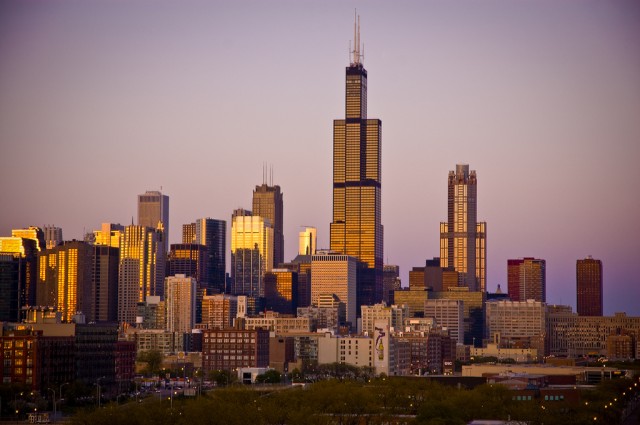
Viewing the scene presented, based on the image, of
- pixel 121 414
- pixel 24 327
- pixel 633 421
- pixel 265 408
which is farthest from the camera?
Result: pixel 24 327

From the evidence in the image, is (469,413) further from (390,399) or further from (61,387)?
(61,387)

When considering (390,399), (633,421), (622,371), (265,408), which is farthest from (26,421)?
(622,371)

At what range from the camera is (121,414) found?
318 ft

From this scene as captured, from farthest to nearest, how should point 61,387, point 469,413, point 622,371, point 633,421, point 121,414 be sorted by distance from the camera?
point 622,371 < point 61,387 < point 633,421 < point 469,413 < point 121,414

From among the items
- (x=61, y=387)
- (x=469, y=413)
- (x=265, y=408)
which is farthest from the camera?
(x=61, y=387)

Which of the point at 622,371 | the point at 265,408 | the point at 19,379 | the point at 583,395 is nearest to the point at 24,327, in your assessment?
the point at 19,379

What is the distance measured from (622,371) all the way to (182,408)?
91.2 m

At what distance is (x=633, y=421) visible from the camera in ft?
413

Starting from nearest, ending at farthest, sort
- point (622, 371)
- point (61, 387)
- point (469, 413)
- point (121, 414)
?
point (121, 414), point (469, 413), point (61, 387), point (622, 371)

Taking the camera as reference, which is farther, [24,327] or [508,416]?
[24,327]

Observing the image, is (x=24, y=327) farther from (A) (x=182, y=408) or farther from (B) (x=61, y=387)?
(A) (x=182, y=408)

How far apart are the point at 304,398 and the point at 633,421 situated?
1146 inches

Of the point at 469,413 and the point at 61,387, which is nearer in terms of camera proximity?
the point at 469,413

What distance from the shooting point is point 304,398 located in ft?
404
